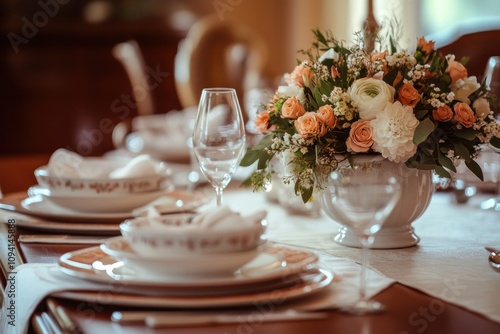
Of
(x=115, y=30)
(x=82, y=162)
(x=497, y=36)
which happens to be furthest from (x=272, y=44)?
(x=82, y=162)

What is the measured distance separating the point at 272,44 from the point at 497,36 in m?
3.76

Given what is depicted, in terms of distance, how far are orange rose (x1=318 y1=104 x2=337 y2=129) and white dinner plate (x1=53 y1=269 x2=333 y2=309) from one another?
0.33m

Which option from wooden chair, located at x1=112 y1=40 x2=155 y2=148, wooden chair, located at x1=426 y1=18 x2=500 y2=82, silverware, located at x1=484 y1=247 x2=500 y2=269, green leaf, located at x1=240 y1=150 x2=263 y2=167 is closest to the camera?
silverware, located at x1=484 y1=247 x2=500 y2=269

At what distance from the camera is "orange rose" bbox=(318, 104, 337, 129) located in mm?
1192

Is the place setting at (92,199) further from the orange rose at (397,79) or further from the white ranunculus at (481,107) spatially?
the white ranunculus at (481,107)

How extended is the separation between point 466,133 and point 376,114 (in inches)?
6.1

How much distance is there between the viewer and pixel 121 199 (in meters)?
1.44

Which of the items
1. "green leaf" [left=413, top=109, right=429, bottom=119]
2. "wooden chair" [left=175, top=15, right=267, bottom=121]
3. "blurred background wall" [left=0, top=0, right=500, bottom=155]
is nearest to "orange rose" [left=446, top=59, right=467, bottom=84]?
"green leaf" [left=413, top=109, right=429, bottom=119]

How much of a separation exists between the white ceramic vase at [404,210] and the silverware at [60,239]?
398 mm

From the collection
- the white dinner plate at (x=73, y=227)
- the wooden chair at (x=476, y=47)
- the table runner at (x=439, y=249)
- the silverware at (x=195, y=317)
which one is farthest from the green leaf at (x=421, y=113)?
the wooden chair at (x=476, y=47)

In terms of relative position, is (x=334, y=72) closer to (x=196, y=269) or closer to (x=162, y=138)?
(x=196, y=269)

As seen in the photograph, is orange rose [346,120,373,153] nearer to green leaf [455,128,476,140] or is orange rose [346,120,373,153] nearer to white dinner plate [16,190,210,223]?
green leaf [455,128,476,140]

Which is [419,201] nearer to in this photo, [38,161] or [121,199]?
[121,199]

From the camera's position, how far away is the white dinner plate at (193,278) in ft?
2.95
